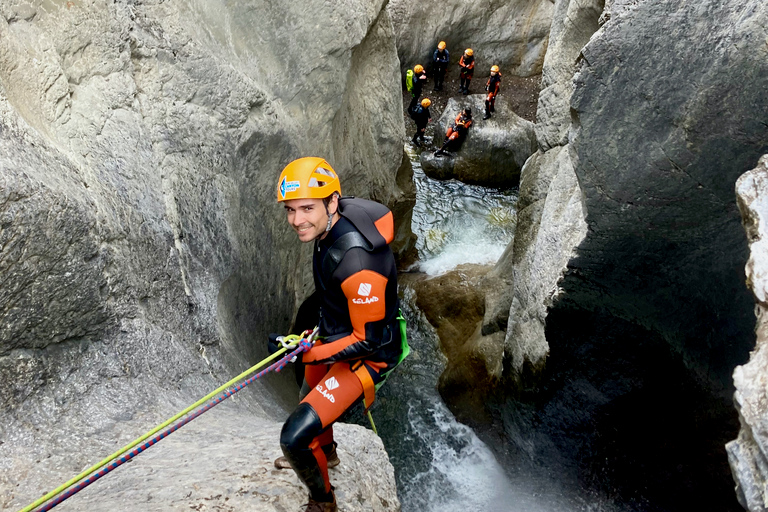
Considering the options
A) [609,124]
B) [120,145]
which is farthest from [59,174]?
[609,124]

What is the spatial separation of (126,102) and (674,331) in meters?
5.02

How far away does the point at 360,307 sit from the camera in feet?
9.52

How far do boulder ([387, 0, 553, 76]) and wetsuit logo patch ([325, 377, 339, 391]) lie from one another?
14.8 m

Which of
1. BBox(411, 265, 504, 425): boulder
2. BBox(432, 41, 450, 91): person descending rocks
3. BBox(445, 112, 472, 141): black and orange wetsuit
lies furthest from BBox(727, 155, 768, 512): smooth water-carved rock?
BBox(432, 41, 450, 91): person descending rocks

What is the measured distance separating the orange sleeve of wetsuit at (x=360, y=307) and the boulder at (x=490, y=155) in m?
10.3

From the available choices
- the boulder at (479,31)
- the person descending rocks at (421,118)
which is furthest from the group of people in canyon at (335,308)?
the boulder at (479,31)

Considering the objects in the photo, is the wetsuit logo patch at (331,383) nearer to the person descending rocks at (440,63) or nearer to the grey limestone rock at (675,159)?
the grey limestone rock at (675,159)

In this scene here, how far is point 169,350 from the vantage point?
3.84m

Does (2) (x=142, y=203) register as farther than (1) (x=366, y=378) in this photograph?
Yes

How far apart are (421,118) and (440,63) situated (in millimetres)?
3112

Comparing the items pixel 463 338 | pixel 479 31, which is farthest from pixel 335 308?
pixel 479 31

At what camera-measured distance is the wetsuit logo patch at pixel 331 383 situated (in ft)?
9.98

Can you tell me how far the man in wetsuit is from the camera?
288 cm

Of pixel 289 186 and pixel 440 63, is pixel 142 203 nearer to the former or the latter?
pixel 289 186
